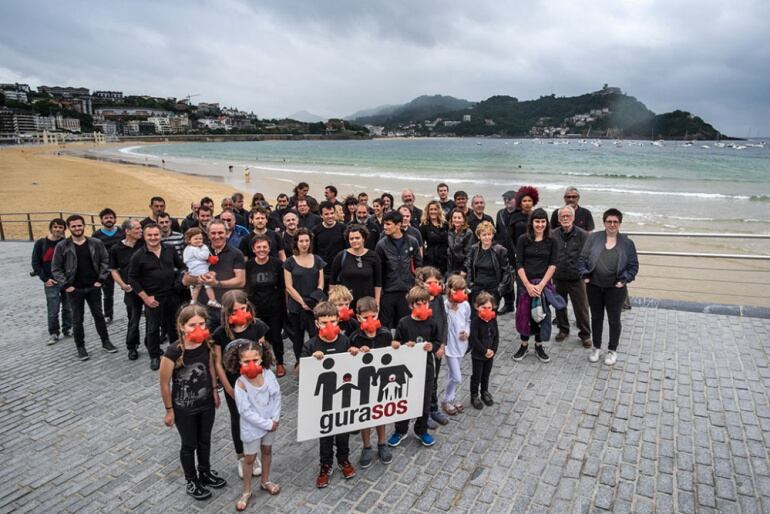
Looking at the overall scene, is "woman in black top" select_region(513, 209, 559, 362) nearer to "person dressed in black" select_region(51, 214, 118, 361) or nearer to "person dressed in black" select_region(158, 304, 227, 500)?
"person dressed in black" select_region(158, 304, 227, 500)

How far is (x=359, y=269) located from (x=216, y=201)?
77.8ft

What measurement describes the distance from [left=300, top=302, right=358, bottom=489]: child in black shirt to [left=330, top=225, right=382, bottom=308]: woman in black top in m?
1.51

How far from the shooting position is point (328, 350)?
13.4ft

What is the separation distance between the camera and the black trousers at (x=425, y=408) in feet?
14.8

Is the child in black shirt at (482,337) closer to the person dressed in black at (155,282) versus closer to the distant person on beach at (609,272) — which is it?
the distant person on beach at (609,272)

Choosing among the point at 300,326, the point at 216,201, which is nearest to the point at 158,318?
the point at 300,326

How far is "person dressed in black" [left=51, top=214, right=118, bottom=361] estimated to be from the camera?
6684 millimetres

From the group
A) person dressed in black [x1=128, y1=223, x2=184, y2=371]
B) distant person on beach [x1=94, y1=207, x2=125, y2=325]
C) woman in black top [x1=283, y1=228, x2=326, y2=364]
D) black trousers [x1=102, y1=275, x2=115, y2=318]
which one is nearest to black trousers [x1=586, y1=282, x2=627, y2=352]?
woman in black top [x1=283, y1=228, x2=326, y2=364]

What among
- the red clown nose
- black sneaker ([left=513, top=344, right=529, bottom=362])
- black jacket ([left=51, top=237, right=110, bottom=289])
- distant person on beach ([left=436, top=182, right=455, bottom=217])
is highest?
distant person on beach ([left=436, top=182, right=455, bottom=217])

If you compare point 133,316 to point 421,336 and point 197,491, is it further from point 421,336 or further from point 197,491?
point 421,336

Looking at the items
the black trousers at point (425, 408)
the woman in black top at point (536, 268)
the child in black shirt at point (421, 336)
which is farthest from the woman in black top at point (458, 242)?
the black trousers at point (425, 408)

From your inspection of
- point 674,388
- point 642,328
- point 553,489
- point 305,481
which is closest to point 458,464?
point 553,489

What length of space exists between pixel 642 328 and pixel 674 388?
1.98m

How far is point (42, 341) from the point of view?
7391mm
